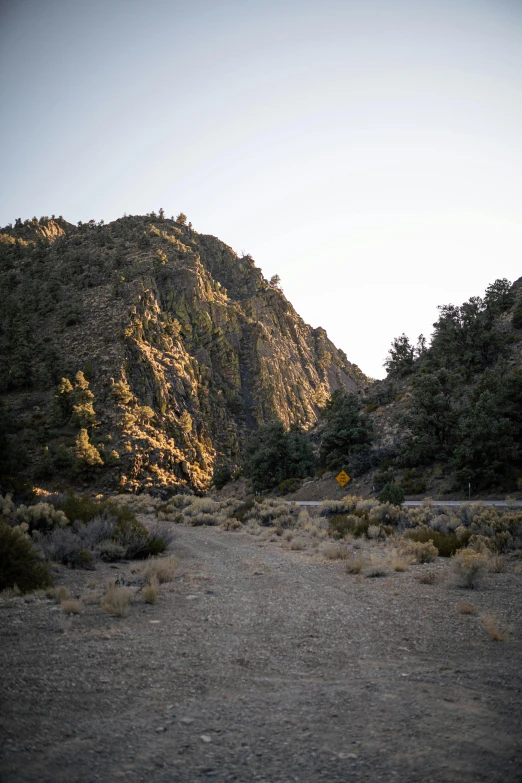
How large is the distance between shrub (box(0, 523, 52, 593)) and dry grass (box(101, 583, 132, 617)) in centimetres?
202

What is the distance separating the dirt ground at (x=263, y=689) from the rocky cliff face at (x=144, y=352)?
45.5m

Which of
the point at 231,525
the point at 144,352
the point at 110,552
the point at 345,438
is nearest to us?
the point at 110,552

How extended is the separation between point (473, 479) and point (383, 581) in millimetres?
19617

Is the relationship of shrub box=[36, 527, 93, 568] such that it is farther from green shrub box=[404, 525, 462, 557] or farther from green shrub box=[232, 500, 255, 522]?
green shrub box=[232, 500, 255, 522]

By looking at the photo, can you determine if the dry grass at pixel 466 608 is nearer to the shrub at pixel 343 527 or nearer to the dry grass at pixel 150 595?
the dry grass at pixel 150 595


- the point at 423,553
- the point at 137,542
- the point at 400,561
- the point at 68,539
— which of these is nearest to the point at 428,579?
the point at 400,561

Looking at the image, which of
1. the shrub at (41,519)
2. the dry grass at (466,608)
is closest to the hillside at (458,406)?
the dry grass at (466,608)

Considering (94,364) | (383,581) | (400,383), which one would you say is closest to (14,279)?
(94,364)

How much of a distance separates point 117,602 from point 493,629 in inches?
234

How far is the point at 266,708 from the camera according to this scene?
4461 millimetres

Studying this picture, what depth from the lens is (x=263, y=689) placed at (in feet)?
16.2

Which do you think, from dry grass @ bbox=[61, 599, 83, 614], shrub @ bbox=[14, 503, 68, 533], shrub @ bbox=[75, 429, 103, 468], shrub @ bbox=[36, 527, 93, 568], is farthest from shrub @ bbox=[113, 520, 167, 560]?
shrub @ bbox=[75, 429, 103, 468]

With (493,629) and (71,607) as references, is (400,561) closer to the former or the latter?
(493,629)

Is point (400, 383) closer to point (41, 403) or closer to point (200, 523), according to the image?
point (200, 523)
